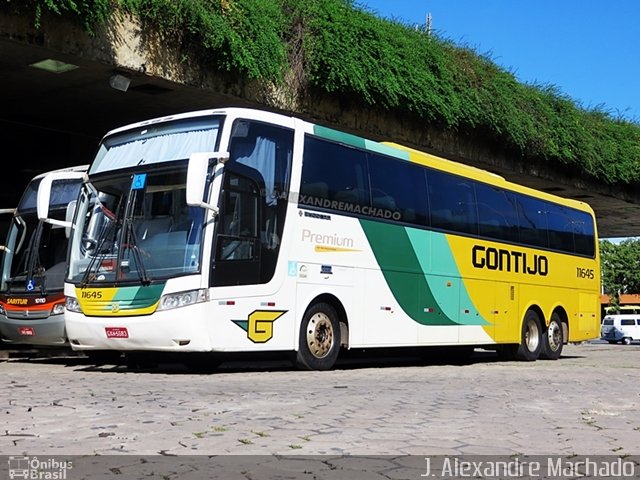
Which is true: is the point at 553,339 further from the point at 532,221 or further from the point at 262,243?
the point at 262,243

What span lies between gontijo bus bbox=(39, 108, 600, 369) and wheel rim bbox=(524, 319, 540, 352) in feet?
9.55

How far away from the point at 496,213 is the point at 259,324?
712 cm

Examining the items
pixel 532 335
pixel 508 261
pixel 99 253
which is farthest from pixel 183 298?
pixel 532 335

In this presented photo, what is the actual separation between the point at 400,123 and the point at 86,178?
962 cm

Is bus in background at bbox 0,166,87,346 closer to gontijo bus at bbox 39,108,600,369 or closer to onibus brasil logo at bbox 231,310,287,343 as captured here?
gontijo bus at bbox 39,108,600,369

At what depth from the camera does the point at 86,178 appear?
37.5ft

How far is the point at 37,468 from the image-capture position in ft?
14.1

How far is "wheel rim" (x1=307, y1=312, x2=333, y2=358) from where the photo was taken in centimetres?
1128

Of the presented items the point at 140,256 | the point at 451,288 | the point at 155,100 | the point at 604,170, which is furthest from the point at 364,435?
the point at 604,170

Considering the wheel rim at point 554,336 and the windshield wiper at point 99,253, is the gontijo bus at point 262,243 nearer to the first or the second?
the windshield wiper at point 99,253

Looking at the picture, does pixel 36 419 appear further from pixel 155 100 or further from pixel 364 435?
pixel 155 100

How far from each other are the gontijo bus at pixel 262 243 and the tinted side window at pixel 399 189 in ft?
0.10

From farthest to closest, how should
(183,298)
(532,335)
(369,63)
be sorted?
1. (532,335)
2. (369,63)
3. (183,298)

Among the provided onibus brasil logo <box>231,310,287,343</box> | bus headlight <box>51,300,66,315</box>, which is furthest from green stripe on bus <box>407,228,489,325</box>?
bus headlight <box>51,300,66,315</box>
